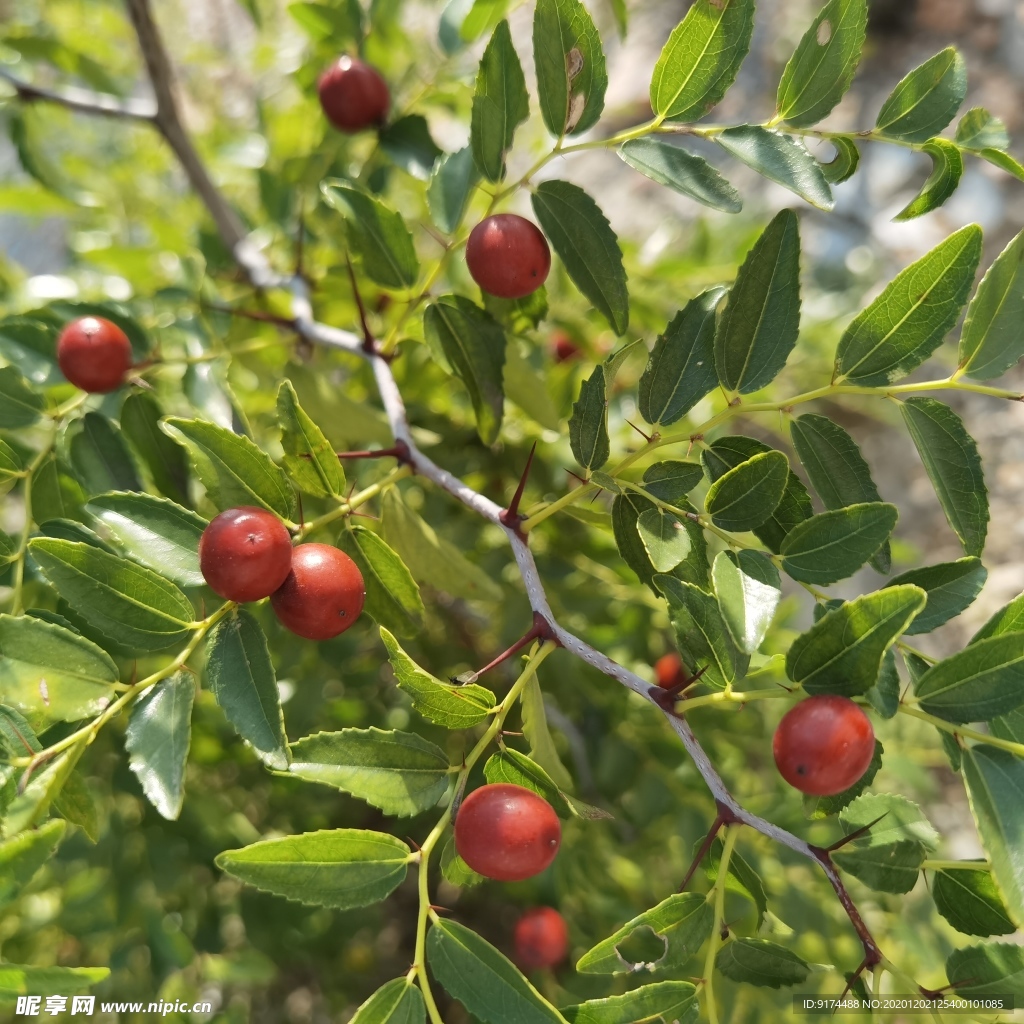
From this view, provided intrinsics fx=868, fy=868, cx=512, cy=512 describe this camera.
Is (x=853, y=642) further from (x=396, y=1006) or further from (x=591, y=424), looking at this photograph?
(x=396, y=1006)

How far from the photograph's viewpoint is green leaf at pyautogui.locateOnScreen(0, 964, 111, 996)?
604 mm

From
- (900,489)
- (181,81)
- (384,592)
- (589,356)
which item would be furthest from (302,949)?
(181,81)

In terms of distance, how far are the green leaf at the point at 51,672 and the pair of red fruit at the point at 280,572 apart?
132 mm

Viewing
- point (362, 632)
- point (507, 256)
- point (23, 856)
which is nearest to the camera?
point (23, 856)

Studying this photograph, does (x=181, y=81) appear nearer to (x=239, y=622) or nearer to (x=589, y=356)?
(x=589, y=356)

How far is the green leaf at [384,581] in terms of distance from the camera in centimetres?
91

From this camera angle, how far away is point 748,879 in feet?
2.56

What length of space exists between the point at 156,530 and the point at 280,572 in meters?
0.14

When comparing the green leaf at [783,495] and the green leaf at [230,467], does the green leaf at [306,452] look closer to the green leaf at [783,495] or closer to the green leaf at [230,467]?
the green leaf at [230,467]

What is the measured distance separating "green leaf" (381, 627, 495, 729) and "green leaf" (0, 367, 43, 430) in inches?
21.7

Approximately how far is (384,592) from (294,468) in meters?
0.17

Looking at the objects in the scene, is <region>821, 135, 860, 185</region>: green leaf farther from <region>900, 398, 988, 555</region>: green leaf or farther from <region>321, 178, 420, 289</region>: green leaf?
<region>321, 178, 420, 289</region>: green leaf

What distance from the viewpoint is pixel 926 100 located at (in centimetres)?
84

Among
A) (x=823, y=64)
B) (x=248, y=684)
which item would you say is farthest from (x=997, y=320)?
(x=248, y=684)
